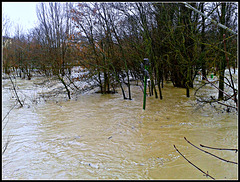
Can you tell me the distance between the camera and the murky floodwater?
3.44m

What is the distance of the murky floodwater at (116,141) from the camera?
3439 mm

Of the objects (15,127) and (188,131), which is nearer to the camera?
(188,131)

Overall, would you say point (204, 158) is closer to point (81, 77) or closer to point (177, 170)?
point (177, 170)

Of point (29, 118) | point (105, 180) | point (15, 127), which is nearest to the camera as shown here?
point (105, 180)

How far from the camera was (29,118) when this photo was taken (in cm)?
695

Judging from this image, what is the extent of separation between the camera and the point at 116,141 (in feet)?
15.6

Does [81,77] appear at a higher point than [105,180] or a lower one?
higher

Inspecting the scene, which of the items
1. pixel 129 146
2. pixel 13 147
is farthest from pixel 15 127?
pixel 129 146

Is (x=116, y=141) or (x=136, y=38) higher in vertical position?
(x=136, y=38)

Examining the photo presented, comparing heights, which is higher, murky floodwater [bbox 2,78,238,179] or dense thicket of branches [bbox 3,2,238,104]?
dense thicket of branches [bbox 3,2,238,104]

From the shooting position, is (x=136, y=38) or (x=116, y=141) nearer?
(x=116, y=141)

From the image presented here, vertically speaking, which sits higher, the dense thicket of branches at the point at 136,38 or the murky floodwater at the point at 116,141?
the dense thicket of branches at the point at 136,38

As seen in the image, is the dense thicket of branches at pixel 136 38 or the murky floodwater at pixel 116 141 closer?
the murky floodwater at pixel 116 141

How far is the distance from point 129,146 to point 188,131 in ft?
5.46
